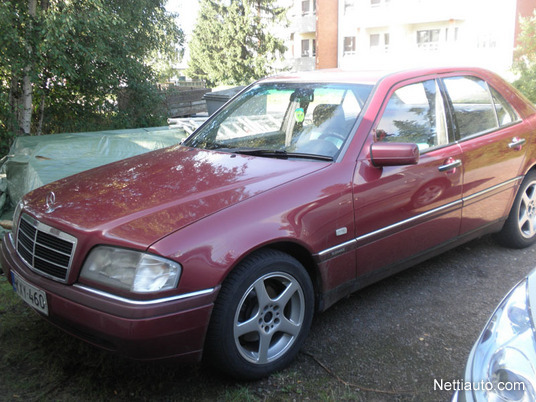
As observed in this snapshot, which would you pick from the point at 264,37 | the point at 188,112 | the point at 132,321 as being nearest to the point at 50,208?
the point at 132,321

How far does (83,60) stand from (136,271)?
19.1 ft

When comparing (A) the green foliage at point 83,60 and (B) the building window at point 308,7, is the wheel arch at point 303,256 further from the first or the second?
(B) the building window at point 308,7

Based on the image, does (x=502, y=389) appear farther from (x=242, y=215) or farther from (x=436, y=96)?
(x=436, y=96)

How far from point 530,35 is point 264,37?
77.5 feet

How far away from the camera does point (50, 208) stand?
2.89 metres

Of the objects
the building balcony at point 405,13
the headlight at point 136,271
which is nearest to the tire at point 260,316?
the headlight at point 136,271

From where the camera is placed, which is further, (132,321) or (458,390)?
(132,321)

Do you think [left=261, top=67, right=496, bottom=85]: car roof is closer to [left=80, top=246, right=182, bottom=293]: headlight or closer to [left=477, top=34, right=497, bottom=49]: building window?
[left=80, top=246, right=182, bottom=293]: headlight

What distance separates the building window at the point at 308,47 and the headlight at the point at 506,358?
157ft

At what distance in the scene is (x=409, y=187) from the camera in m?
3.50

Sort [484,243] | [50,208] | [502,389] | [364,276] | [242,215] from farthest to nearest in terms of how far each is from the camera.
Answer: [484,243] < [364,276] < [50,208] < [242,215] < [502,389]

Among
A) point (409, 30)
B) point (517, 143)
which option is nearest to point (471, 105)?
point (517, 143)

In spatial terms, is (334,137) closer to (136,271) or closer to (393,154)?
(393,154)

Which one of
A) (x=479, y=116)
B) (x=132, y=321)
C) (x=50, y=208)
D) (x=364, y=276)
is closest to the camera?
(x=132, y=321)
